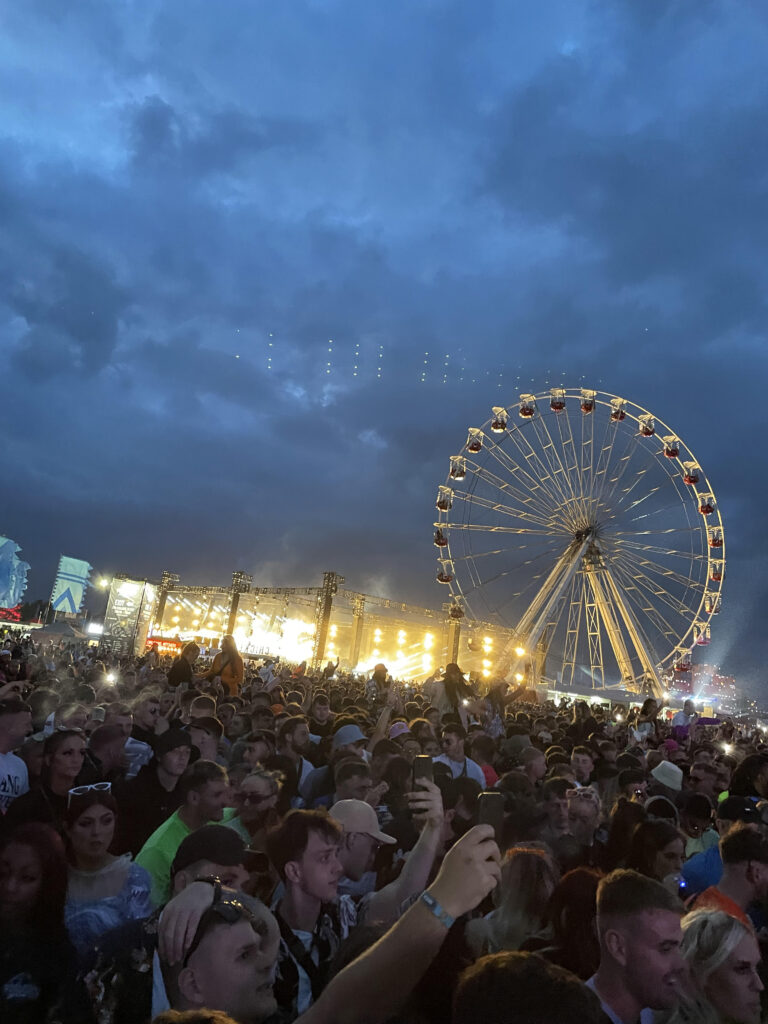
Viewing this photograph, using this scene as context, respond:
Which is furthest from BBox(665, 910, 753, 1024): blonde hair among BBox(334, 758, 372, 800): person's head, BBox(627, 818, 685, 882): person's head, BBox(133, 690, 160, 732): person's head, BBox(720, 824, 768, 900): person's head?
BBox(133, 690, 160, 732): person's head

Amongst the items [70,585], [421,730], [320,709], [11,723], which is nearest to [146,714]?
[11,723]

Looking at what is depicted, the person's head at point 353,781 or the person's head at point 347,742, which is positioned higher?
the person's head at point 347,742

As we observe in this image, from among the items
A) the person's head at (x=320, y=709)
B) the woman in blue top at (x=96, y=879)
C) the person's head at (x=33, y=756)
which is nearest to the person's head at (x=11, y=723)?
the person's head at (x=33, y=756)

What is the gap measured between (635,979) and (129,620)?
60.8 meters

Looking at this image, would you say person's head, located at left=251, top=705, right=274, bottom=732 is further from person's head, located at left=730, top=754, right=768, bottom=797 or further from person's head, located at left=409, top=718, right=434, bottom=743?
person's head, located at left=730, top=754, right=768, bottom=797

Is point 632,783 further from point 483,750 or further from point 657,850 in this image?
point 657,850

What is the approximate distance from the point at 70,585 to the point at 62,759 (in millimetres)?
88801

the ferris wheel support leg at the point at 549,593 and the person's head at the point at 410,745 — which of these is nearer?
the person's head at the point at 410,745

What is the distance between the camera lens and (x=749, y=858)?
12.6 ft

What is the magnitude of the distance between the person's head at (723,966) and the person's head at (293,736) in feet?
16.5

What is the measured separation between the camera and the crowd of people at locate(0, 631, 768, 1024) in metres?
1.99

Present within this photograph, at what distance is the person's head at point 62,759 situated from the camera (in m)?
4.64

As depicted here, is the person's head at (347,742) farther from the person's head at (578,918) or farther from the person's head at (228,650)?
the person's head at (228,650)

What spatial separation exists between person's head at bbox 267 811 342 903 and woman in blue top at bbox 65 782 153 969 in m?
0.68
